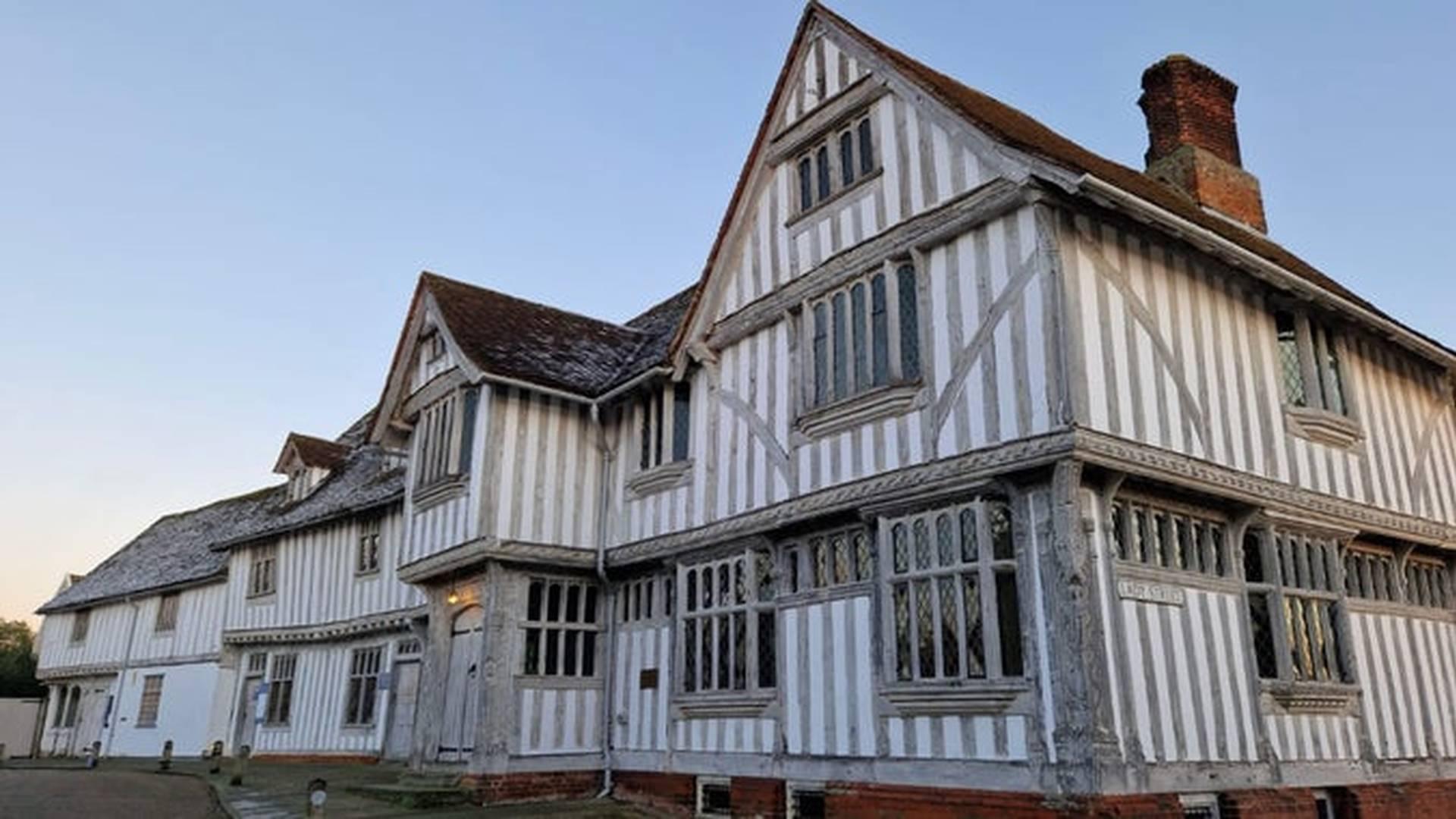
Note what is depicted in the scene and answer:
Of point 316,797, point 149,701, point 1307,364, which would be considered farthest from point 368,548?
point 1307,364

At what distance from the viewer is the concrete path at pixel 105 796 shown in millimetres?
15312

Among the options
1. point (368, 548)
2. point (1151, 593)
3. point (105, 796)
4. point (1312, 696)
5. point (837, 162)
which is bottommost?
point (105, 796)

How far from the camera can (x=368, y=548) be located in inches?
994

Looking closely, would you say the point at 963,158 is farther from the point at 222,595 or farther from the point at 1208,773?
the point at 222,595

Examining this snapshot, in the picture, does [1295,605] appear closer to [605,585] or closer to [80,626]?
[605,585]

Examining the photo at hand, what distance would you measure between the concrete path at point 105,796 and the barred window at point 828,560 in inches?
362

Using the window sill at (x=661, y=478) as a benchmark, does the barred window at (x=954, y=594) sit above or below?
below

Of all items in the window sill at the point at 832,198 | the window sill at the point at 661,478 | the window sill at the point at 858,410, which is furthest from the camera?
the window sill at the point at 661,478

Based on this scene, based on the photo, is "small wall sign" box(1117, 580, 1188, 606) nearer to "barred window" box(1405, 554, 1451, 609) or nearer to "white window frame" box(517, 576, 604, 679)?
"barred window" box(1405, 554, 1451, 609)

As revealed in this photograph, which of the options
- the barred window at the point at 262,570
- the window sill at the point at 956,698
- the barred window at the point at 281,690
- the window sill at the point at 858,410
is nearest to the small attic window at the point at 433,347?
the window sill at the point at 858,410

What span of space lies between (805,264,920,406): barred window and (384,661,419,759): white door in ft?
45.4

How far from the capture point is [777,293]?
44.6ft

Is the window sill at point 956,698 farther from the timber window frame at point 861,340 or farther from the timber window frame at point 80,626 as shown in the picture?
the timber window frame at point 80,626

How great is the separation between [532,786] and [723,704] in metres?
3.49
